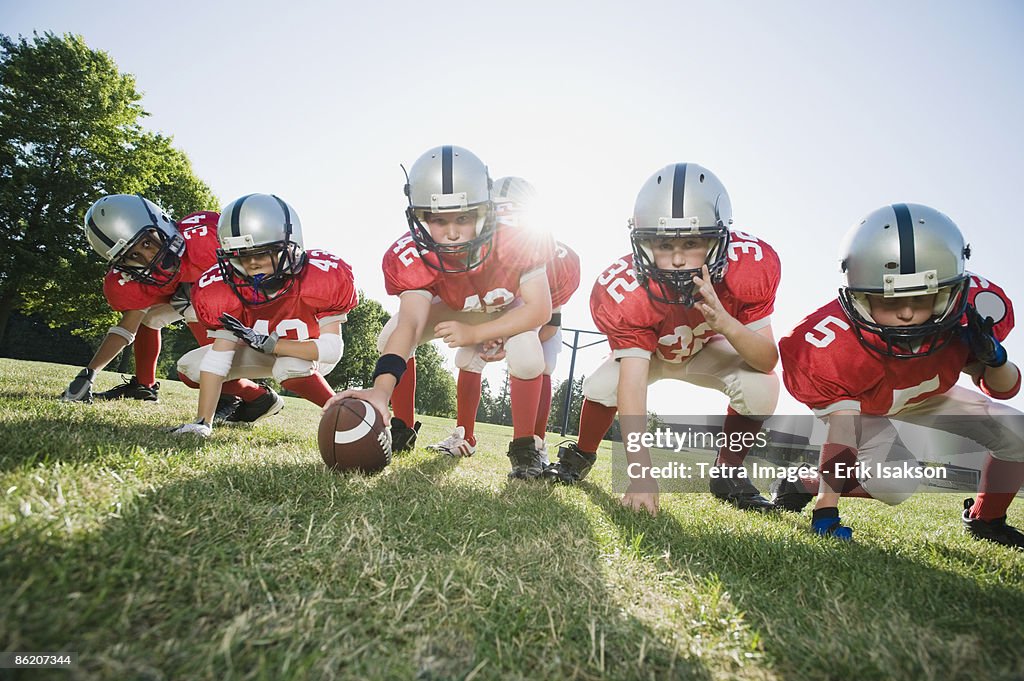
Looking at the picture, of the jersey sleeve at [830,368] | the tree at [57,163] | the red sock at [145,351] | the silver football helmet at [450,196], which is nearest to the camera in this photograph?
the jersey sleeve at [830,368]

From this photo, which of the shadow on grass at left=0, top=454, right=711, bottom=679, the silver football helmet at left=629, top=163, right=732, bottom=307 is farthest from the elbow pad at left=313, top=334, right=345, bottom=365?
the silver football helmet at left=629, top=163, right=732, bottom=307

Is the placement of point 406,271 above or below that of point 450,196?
below

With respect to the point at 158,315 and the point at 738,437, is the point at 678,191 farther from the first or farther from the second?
the point at 158,315

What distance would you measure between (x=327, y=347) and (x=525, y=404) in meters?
1.58

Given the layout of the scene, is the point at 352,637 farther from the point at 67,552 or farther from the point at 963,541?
the point at 963,541

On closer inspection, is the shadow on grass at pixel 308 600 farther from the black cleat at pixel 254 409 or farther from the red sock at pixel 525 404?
the black cleat at pixel 254 409

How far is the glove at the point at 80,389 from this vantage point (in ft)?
14.2

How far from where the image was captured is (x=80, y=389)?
14.5ft

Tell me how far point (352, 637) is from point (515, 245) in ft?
8.45

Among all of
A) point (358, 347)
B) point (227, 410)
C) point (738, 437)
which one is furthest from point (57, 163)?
point (358, 347)

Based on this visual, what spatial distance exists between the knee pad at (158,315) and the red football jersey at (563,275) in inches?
148

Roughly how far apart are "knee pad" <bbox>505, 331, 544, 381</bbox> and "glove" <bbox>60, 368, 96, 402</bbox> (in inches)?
144

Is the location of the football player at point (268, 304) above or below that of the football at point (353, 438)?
above

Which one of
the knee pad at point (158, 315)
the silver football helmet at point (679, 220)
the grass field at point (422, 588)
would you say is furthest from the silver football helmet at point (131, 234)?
the silver football helmet at point (679, 220)
